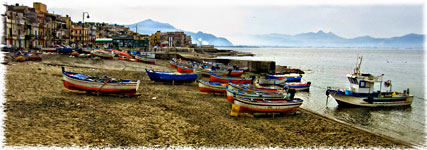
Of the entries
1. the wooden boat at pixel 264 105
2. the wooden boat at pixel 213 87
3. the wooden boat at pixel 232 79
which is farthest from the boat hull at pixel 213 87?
the wooden boat at pixel 264 105

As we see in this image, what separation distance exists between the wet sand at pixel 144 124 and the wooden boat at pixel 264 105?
0.53 meters

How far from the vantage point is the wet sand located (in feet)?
31.4

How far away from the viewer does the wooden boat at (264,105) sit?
52.4 feet

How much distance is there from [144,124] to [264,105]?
7275 millimetres

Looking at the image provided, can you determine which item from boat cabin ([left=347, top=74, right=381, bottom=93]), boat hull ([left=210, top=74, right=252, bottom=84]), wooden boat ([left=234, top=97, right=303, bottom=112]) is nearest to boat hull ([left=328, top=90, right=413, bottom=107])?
boat cabin ([left=347, top=74, right=381, bottom=93])

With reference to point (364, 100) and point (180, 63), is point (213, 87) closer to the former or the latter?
point (364, 100)

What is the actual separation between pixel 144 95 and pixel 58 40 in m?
51.5

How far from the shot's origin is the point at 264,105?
1622cm

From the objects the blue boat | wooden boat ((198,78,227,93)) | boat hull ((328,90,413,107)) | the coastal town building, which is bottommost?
boat hull ((328,90,413,107))

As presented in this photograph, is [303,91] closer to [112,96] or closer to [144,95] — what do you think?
[144,95]

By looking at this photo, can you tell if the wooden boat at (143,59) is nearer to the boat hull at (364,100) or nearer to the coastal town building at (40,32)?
the coastal town building at (40,32)

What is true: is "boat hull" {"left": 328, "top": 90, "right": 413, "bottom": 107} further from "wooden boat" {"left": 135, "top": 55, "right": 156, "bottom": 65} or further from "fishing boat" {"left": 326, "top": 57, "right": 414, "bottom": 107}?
"wooden boat" {"left": 135, "top": 55, "right": 156, "bottom": 65}

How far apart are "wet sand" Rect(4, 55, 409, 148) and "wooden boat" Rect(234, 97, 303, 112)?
53 cm

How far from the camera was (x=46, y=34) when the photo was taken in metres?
54.5
